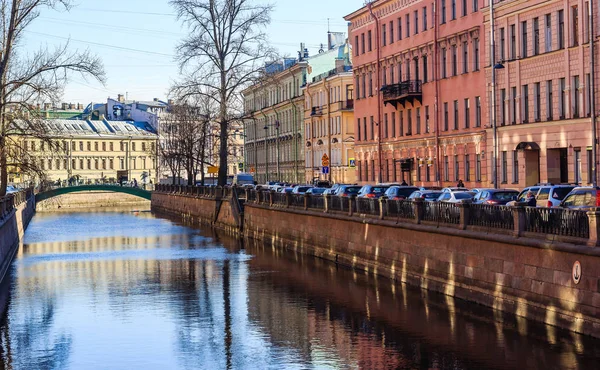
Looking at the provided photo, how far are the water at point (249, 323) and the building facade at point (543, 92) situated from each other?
545 inches

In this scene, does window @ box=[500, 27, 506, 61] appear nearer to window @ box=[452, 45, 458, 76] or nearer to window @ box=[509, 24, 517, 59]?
window @ box=[509, 24, 517, 59]

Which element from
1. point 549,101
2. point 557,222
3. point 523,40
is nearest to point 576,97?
point 549,101

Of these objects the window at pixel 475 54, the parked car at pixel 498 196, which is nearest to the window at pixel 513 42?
the window at pixel 475 54

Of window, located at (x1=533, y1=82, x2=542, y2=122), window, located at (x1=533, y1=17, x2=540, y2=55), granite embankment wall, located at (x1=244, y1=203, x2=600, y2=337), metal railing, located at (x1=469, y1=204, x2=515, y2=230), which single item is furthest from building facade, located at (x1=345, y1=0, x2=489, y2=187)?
metal railing, located at (x1=469, y1=204, x2=515, y2=230)

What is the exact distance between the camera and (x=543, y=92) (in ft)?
185

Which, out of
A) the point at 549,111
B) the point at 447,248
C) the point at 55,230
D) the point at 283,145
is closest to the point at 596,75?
the point at 549,111

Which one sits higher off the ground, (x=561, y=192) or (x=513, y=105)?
(x=513, y=105)

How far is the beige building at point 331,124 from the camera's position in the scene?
99875mm

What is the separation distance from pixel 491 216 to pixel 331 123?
241 ft

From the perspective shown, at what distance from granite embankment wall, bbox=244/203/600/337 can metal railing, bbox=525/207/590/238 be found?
1.08 feet

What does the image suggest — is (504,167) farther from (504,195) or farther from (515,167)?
(504,195)

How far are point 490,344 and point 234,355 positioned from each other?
5.41 meters

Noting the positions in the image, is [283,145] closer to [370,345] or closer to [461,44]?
[461,44]

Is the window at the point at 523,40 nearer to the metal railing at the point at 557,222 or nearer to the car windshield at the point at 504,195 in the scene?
the car windshield at the point at 504,195
